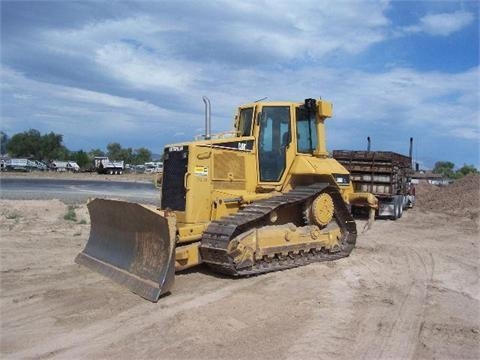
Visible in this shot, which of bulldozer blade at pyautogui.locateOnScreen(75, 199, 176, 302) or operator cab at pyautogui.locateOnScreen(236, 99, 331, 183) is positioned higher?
operator cab at pyautogui.locateOnScreen(236, 99, 331, 183)

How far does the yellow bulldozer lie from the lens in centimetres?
813

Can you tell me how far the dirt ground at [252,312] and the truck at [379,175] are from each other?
7.94 m

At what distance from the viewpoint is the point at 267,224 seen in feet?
30.6

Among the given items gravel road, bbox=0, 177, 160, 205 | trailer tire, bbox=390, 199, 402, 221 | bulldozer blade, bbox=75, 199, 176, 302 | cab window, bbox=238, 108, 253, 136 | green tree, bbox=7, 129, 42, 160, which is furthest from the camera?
green tree, bbox=7, 129, 42, 160

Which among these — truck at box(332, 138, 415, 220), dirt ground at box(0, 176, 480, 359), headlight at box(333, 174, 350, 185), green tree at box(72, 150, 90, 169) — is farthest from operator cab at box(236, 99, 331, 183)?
green tree at box(72, 150, 90, 169)

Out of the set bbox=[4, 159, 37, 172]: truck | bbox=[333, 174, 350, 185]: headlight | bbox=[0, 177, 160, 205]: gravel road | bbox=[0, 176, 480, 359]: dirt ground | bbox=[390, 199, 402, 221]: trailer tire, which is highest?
bbox=[333, 174, 350, 185]: headlight

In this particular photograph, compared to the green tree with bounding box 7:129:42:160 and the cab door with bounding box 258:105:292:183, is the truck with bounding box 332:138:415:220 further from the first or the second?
the green tree with bounding box 7:129:42:160

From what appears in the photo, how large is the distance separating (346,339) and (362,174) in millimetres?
13999

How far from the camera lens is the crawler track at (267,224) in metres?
8.25

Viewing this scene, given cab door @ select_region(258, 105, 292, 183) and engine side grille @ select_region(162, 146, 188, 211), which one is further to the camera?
cab door @ select_region(258, 105, 292, 183)

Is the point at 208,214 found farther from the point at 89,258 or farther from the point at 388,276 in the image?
the point at 388,276

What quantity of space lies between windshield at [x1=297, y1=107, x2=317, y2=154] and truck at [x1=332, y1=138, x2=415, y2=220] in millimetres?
8897

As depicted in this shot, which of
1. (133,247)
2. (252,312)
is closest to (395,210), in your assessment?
(133,247)

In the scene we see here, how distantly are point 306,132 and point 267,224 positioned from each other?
2.23 meters
